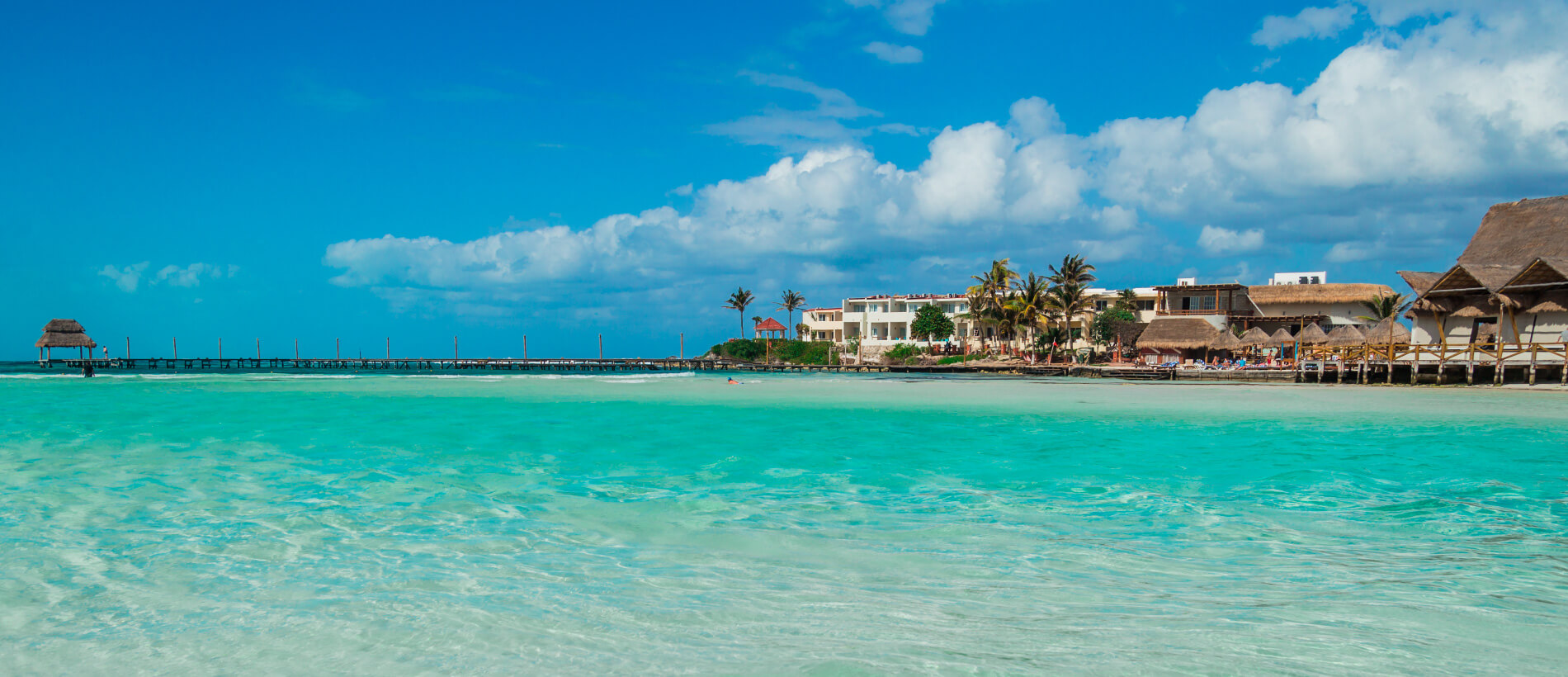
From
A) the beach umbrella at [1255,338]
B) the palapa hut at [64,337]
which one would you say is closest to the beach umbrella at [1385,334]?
the beach umbrella at [1255,338]

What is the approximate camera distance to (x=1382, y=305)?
189 feet

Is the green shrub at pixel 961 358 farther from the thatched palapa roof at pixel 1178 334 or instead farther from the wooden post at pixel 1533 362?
the wooden post at pixel 1533 362

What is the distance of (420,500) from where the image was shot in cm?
908

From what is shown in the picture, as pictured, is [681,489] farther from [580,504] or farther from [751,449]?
[751,449]

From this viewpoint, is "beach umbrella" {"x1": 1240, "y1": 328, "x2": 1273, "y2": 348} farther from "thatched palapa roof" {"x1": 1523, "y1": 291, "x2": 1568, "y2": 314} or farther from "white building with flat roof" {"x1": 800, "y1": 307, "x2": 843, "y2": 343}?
"white building with flat roof" {"x1": 800, "y1": 307, "x2": 843, "y2": 343}

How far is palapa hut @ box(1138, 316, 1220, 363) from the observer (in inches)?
2132

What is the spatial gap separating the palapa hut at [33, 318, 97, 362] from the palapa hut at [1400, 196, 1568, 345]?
9143cm

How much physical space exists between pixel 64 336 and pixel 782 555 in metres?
88.4

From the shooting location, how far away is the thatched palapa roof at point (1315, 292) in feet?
191

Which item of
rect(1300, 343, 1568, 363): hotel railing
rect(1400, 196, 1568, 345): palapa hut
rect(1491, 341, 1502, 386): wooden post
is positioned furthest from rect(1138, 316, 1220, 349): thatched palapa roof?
rect(1491, 341, 1502, 386): wooden post

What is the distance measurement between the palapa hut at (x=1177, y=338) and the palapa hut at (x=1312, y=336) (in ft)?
15.4

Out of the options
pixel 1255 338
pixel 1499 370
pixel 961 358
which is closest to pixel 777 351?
pixel 961 358

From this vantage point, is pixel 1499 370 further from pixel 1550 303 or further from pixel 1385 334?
pixel 1385 334

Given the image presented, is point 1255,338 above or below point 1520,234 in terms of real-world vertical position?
below
